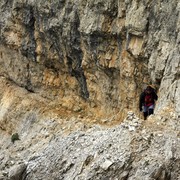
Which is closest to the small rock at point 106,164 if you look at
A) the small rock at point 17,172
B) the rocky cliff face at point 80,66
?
the rocky cliff face at point 80,66

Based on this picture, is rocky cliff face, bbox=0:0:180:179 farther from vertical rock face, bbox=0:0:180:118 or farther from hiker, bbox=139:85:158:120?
hiker, bbox=139:85:158:120

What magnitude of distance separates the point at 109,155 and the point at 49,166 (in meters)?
2.75

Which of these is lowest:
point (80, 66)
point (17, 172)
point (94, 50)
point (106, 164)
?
point (17, 172)

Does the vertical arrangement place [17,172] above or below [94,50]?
below

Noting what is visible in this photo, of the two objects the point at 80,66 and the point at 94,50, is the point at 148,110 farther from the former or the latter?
the point at 80,66

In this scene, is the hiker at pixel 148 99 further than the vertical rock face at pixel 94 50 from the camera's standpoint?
Yes

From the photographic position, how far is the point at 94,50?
26.0m

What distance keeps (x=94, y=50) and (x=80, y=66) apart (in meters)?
2.10

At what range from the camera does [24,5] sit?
30906mm

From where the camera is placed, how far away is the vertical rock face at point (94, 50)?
840 inches

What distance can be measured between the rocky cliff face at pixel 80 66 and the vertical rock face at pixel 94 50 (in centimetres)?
4

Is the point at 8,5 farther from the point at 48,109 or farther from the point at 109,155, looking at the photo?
the point at 109,155

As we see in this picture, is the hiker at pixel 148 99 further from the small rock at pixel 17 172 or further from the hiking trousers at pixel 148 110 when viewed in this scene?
the small rock at pixel 17 172

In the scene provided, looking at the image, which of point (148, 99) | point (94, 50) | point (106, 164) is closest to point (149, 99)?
point (148, 99)
